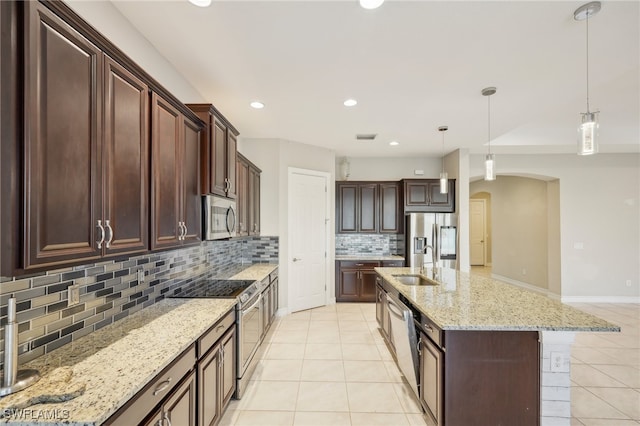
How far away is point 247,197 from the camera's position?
12.9 ft

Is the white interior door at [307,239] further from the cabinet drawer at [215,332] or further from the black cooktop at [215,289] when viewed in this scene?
the cabinet drawer at [215,332]

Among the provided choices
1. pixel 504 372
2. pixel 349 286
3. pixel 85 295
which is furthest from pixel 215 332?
pixel 349 286

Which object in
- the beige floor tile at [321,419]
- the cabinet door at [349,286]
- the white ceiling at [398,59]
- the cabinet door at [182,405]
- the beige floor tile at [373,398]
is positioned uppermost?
the white ceiling at [398,59]

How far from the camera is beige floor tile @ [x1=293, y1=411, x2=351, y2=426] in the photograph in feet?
7.32

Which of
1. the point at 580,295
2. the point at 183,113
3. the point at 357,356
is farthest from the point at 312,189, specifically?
the point at 580,295

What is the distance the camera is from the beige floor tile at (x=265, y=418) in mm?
2230

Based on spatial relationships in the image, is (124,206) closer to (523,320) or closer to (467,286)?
(523,320)

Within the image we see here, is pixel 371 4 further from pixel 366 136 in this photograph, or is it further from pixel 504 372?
pixel 366 136

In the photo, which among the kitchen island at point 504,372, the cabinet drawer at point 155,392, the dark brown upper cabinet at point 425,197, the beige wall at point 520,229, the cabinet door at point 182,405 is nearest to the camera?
the cabinet drawer at point 155,392

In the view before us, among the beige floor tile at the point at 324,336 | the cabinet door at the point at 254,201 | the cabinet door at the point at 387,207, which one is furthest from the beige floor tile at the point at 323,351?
the cabinet door at the point at 387,207

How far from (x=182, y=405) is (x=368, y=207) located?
15.7 feet

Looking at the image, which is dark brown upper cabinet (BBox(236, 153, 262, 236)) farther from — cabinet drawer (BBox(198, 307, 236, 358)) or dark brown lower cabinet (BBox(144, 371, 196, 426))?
dark brown lower cabinet (BBox(144, 371, 196, 426))

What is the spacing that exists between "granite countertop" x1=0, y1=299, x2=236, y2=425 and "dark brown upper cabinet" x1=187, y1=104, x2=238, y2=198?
Result: 40.2 inches

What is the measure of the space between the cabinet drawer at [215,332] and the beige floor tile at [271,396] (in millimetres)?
722
